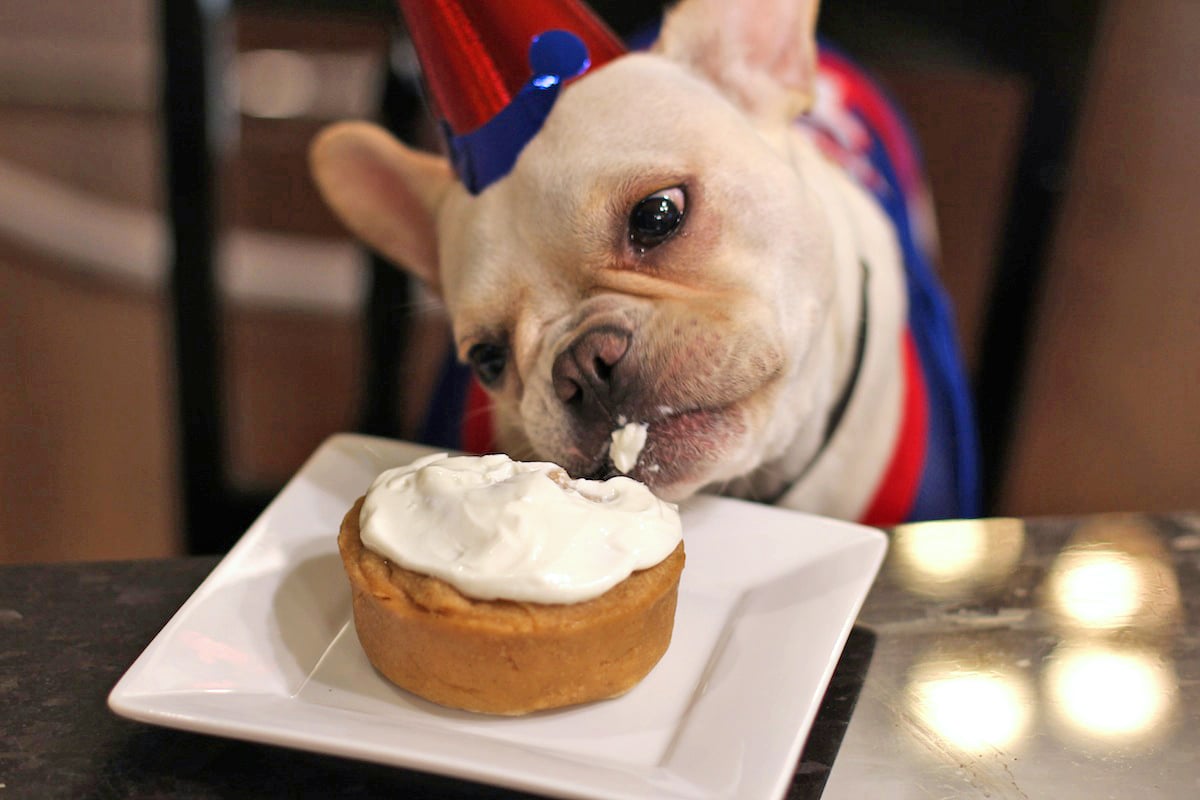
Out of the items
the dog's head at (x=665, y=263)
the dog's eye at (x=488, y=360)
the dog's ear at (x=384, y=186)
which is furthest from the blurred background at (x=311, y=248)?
the dog's head at (x=665, y=263)

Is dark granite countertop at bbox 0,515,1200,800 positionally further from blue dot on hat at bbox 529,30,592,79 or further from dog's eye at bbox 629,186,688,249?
blue dot on hat at bbox 529,30,592,79

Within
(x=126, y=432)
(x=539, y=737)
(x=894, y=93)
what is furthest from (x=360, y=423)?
(x=539, y=737)

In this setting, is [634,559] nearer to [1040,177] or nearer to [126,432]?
[1040,177]

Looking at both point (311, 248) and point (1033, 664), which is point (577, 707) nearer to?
point (1033, 664)

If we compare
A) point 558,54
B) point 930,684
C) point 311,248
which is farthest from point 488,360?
point 311,248

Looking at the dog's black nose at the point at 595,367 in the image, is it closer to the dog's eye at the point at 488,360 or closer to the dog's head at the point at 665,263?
the dog's head at the point at 665,263
